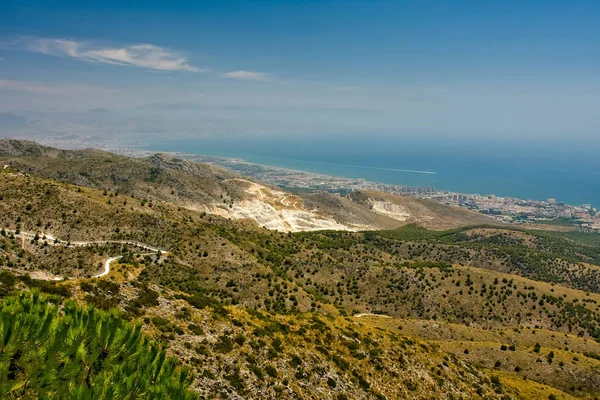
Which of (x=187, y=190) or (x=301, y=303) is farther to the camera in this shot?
(x=187, y=190)

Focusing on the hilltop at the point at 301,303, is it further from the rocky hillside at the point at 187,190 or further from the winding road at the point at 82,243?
the rocky hillside at the point at 187,190

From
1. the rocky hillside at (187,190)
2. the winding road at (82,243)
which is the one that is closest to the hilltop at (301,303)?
the winding road at (82,243)

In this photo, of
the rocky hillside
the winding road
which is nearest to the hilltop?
the winding road

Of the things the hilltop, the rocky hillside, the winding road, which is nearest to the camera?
the hilltop

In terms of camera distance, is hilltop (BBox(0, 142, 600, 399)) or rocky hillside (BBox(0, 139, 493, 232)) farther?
rocky hillside (BBox(0, 139, 493, 232))

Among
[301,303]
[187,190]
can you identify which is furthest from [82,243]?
[187,190]

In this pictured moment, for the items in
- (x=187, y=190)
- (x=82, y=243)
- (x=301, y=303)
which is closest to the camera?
(x=301, y=303)

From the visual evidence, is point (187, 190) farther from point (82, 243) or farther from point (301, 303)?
point (301, 303)

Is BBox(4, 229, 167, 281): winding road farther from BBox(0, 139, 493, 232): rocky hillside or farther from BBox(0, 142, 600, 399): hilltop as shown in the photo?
BBox(0, 139, 493, 232): rocky hillside

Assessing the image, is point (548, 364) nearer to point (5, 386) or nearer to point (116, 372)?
point (116, 372)

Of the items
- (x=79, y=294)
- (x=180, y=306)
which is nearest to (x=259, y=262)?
(x=180, y=306)

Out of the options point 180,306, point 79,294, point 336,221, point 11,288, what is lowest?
point 336,221
